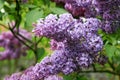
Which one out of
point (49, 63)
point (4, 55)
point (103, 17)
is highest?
point (103, 17)

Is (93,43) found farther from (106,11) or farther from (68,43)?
(106,11)

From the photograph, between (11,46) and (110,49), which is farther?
(11,46)

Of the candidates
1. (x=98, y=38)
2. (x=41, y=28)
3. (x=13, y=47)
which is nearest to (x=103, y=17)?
(x=98, y=38)

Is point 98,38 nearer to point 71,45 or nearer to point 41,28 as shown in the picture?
point 71,45

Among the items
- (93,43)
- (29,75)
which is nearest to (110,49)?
(93,43)

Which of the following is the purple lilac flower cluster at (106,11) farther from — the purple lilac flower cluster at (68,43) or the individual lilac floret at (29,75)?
the individual lilac floret at (29,75)

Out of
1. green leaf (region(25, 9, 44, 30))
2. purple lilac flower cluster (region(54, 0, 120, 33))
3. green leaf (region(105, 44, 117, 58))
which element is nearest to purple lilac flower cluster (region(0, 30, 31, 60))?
green leaf (region(25, 9, 44, 30))

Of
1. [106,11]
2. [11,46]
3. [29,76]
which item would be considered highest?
[106,11]
